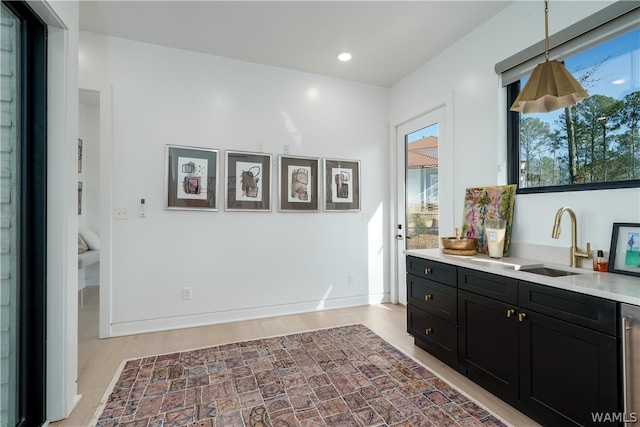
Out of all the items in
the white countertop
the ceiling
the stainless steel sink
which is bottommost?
the stainless steel sink

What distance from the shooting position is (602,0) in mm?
1882

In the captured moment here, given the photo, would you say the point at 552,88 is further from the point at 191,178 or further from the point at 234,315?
the point at 234,315

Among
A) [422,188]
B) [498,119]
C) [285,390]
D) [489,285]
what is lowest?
[285,390]

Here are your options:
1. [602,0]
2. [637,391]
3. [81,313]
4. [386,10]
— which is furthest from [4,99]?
[602,0]

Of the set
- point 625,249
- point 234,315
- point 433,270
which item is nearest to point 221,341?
point 234,315

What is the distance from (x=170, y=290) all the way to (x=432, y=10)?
351cm

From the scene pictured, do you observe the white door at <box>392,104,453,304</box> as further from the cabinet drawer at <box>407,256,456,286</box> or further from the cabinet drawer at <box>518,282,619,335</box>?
the cabinet drawer at <box>518,282,619,335</box>

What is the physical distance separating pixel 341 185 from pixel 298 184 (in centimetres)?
56

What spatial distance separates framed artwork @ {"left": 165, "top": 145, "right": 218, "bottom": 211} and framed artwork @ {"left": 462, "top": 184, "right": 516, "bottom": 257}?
2485mm

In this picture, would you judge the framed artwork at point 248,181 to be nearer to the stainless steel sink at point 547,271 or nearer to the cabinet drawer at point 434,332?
the cabinet drawer at point 434,332

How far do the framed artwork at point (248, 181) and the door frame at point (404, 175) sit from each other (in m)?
1.64

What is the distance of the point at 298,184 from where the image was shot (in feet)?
11.8

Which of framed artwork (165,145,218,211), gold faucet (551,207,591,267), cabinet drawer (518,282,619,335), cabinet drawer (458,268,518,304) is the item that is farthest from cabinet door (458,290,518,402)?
framed artwork (165,145,218,211)

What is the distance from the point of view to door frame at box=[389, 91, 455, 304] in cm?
310
